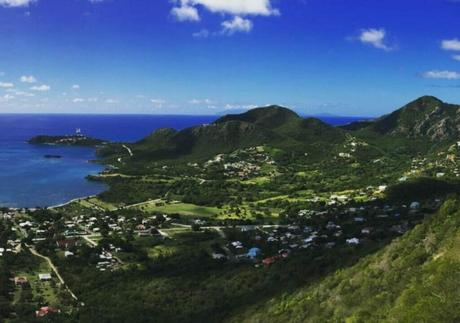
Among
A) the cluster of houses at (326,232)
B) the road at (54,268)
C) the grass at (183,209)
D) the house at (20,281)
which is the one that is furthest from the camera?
the grass at (183,209)

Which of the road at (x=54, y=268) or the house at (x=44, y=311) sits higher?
the house at (x=44, y=311)

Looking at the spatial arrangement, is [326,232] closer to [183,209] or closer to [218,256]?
[218,256]

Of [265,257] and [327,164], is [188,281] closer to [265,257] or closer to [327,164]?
[265,257]

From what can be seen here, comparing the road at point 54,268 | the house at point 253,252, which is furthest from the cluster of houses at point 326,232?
the road at point 54,268

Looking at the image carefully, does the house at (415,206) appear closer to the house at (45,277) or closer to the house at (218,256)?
the house at (218,256)

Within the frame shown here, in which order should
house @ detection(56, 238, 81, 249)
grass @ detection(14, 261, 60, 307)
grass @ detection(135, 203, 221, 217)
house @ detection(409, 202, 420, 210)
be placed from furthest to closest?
grass @ detection(135, 203, 221, 217), house @ detection(409, 202, 420, 210), house @ detection(56, 238, 81, 249), grass @ detection(14, 261, 60, 307)

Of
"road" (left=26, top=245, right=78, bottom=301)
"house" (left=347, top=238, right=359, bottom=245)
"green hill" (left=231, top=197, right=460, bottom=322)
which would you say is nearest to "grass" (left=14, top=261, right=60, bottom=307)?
"road" (left=26, top=245, right=78, bottom=301)

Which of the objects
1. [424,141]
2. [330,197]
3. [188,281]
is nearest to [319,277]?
[188,281]

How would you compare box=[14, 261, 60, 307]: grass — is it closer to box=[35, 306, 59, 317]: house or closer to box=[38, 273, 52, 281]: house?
box=[38, 273, 52, 281]: house
